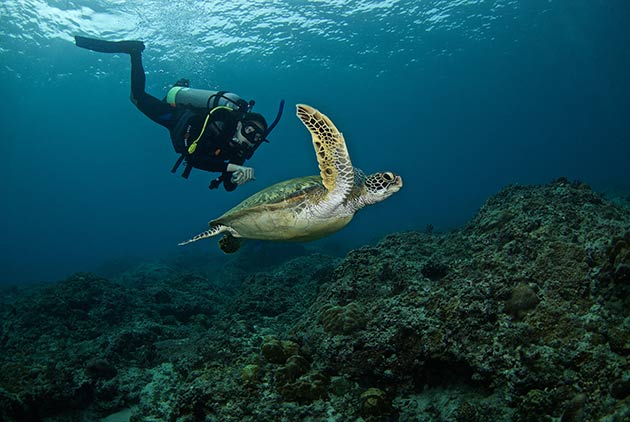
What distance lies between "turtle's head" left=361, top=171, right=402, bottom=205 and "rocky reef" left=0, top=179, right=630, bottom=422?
3.76ft

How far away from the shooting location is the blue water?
27.1 meters

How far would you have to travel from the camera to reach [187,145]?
6.42 meters

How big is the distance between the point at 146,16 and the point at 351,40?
19.3 metres

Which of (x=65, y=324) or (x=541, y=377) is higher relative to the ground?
(x=65, y=324)

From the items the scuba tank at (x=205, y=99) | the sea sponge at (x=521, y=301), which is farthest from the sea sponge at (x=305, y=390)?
the scuba tank at (x=205, y=99)

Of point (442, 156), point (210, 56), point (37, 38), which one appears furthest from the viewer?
point (442, 156)

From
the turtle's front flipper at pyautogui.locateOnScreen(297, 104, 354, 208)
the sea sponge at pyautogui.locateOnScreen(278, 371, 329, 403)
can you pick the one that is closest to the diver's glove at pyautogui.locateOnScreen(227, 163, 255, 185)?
the turtle's front flipper at pyautogui.locateOnScreen(297, 104, 354, 208)

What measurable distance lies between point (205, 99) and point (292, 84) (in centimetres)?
3863

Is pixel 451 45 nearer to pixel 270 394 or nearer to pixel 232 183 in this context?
pixel 232 183

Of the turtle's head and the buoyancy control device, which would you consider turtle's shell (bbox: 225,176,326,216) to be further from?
the buoyancy control device

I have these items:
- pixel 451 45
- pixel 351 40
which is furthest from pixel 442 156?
pixel 351 40

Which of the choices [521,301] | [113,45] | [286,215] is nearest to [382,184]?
[286,215]

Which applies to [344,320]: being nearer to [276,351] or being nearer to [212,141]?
[276,351]

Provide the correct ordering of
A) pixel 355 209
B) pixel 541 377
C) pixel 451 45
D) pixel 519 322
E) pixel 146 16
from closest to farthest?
pixel 541 377 → pixel 519 322 → pixel 355 209 → pixel 146 16 → pixel 451 45
